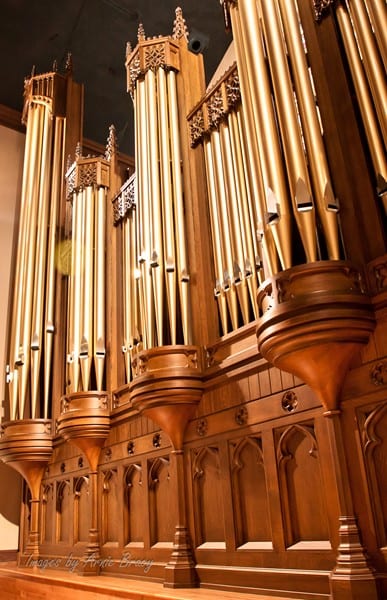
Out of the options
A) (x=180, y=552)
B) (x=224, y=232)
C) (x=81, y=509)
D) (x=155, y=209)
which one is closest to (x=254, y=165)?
(x=224, y=232)

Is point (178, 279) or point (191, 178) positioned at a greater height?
point (191, 178)

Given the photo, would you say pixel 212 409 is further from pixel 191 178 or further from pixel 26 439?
pixel 26 439

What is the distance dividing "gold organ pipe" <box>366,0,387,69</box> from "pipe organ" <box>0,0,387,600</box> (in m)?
0.01

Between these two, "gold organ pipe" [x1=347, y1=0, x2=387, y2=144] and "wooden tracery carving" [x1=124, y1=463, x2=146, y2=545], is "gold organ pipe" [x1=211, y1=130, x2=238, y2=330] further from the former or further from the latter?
"wooden tracery carving" [x1=124, y1=463, x2=146, y2=545]

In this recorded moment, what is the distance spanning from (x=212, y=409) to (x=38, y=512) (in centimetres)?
310

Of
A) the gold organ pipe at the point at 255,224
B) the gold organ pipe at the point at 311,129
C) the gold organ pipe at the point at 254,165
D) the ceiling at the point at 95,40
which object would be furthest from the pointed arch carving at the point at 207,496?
the ceiling at the point at 95,40

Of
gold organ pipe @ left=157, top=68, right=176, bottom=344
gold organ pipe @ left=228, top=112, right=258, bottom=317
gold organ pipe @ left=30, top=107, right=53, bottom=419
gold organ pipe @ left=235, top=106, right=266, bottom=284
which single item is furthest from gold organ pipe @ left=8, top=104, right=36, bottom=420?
gold organ pipe @ left=235, top=106, right=266, bottom=284

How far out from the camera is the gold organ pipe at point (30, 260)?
6.36 m

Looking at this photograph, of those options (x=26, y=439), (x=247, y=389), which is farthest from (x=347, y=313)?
(x=26, y=439)

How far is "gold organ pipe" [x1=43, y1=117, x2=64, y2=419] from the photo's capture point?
643cm

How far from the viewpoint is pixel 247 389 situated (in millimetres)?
3828

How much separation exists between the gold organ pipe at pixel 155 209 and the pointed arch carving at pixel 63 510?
92.5 inches

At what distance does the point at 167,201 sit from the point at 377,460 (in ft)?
8.82

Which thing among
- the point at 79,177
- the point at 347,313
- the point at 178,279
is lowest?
the point at 347,313
